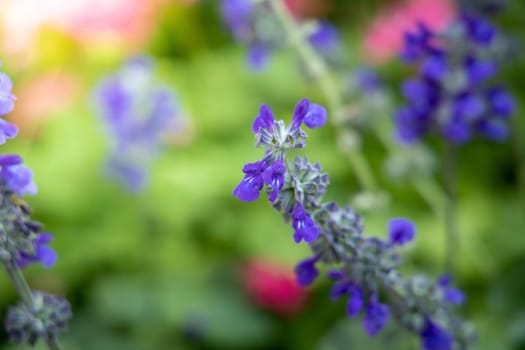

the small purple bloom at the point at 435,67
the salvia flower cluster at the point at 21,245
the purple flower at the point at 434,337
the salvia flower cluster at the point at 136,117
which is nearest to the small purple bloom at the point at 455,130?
the small purple bloom at the point at 435,67

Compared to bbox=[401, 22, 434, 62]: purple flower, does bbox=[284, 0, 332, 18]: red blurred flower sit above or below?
above

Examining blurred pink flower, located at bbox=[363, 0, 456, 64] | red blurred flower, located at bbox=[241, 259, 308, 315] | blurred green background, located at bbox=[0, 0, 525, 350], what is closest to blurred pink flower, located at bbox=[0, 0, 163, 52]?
blurred green background, located at bbox=[0, 0, 525, 350]

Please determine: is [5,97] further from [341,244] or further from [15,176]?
[341,244]

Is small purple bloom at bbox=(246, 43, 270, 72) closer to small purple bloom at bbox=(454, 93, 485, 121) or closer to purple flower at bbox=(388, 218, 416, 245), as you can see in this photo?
small purple bloom at bbox=(454, 93, 485, 121)

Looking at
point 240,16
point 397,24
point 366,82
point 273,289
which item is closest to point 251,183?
point 240,16

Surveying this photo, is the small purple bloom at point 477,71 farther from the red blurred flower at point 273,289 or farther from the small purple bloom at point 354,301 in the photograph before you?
the red blurred flower at point 273,289

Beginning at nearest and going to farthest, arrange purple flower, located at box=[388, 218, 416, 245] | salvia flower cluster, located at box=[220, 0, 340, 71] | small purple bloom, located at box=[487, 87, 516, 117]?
purple flower, located at box=[388, 218, 416, 245] → small purple bloom, located at box=[487, 87, 516, 117] → salvia flower cluster, located at box=[220, 0, 340, 71]

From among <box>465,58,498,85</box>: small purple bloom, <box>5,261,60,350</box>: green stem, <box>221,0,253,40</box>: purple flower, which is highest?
<box>221,0,253,40</box>: purple flower
